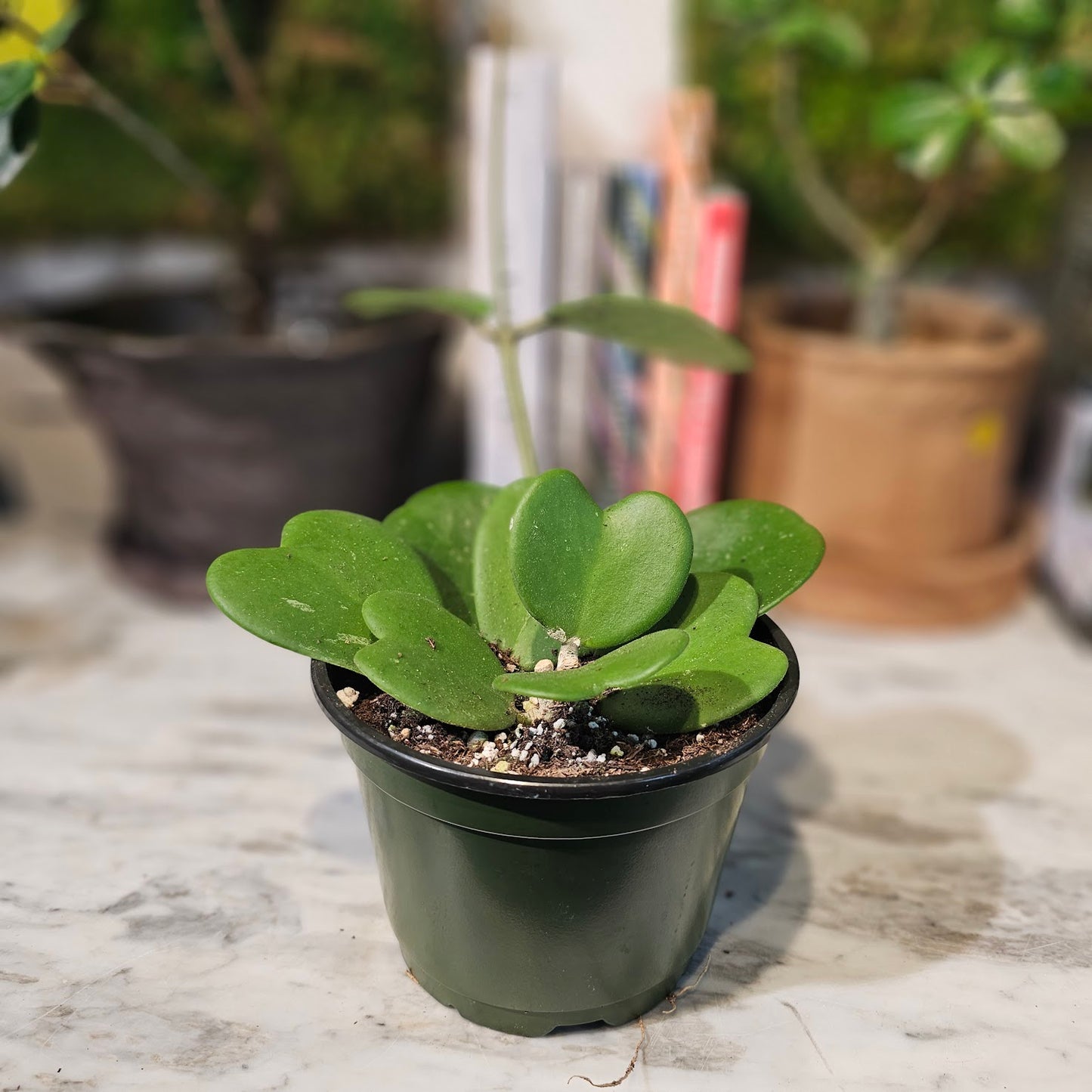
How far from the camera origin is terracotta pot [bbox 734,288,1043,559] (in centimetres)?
108

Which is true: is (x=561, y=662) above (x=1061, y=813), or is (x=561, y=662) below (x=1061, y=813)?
above

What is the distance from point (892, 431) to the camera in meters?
1.10

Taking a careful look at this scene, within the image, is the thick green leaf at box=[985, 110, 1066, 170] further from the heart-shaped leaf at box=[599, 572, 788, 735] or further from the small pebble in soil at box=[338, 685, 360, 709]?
the small pebble in soil at box=[338, 685, 360, 709]

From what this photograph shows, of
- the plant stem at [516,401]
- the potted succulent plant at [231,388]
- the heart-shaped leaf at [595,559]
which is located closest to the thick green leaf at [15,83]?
the potted succulent plant at [231,388]

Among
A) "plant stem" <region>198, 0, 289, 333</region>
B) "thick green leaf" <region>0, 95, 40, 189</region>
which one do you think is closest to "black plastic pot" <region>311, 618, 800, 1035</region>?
"thick green leaf" <region>0, 95, 40, 189</region>

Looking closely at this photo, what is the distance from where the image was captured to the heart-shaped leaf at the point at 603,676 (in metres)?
0.49

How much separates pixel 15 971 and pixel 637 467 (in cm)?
83

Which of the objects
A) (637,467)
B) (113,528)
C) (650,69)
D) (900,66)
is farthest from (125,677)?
(900,66)

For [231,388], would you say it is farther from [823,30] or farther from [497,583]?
[823,30]

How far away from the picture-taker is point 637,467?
127 centimetres

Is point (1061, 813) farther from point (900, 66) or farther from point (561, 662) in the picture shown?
point (900, 66)

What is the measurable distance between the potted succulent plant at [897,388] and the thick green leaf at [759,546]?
480 millimetres

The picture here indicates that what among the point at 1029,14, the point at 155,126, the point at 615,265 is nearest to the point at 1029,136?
the point at 1029,14

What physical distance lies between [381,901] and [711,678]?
33 centimetres
